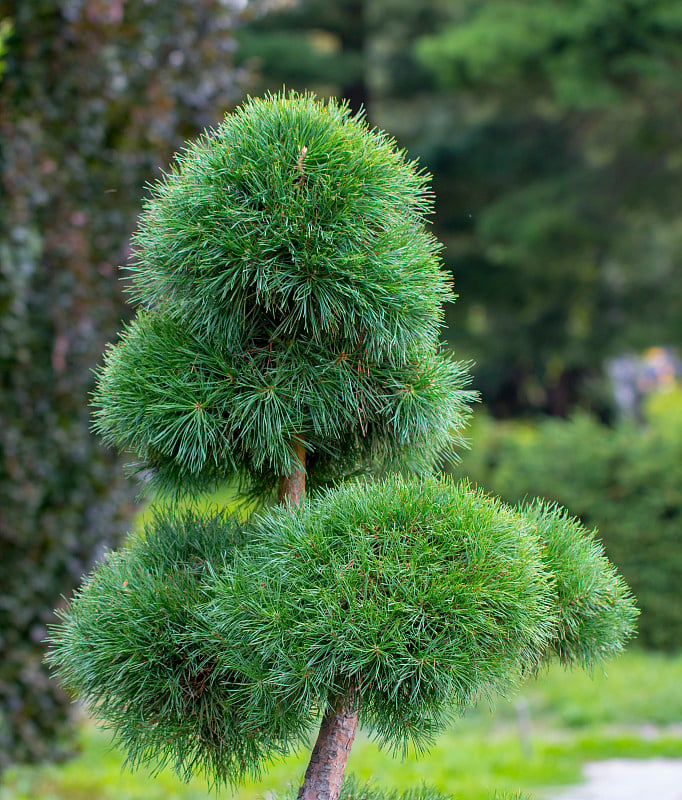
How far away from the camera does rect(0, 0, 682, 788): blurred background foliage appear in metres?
3.82

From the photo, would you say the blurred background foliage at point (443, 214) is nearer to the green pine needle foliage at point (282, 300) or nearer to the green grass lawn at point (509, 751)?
the green grass lawn at point (509, 751)

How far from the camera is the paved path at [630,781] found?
351 centimetres

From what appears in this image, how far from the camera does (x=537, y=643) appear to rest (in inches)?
51.4

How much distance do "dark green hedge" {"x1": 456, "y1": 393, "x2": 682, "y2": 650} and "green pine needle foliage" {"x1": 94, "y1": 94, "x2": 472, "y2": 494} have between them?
5799 mm

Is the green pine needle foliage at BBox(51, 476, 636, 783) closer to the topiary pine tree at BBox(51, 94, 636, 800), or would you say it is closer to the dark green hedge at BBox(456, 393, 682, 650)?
the topiary pine tree at BBox(51, 94, 636, 800)

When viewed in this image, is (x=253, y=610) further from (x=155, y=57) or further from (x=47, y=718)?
(x=155, y=57)

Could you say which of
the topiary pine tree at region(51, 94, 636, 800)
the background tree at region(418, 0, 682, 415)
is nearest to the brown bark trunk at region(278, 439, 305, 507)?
the topiary pine tree at region(51, 94, 636, 800)

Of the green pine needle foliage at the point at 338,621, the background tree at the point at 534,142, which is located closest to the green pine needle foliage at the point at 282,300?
the green pine needle foliage at the point at 338,621

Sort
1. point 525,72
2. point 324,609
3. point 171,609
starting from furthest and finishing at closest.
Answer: point 525,72, point 171,609, point 324,609

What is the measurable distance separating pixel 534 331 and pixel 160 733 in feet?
44.6

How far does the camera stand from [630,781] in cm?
377

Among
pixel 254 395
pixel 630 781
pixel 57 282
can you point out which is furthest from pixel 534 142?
pixel 254 395

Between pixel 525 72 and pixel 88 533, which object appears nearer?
pixel 88 533

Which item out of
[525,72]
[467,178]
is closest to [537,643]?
[525,72]
